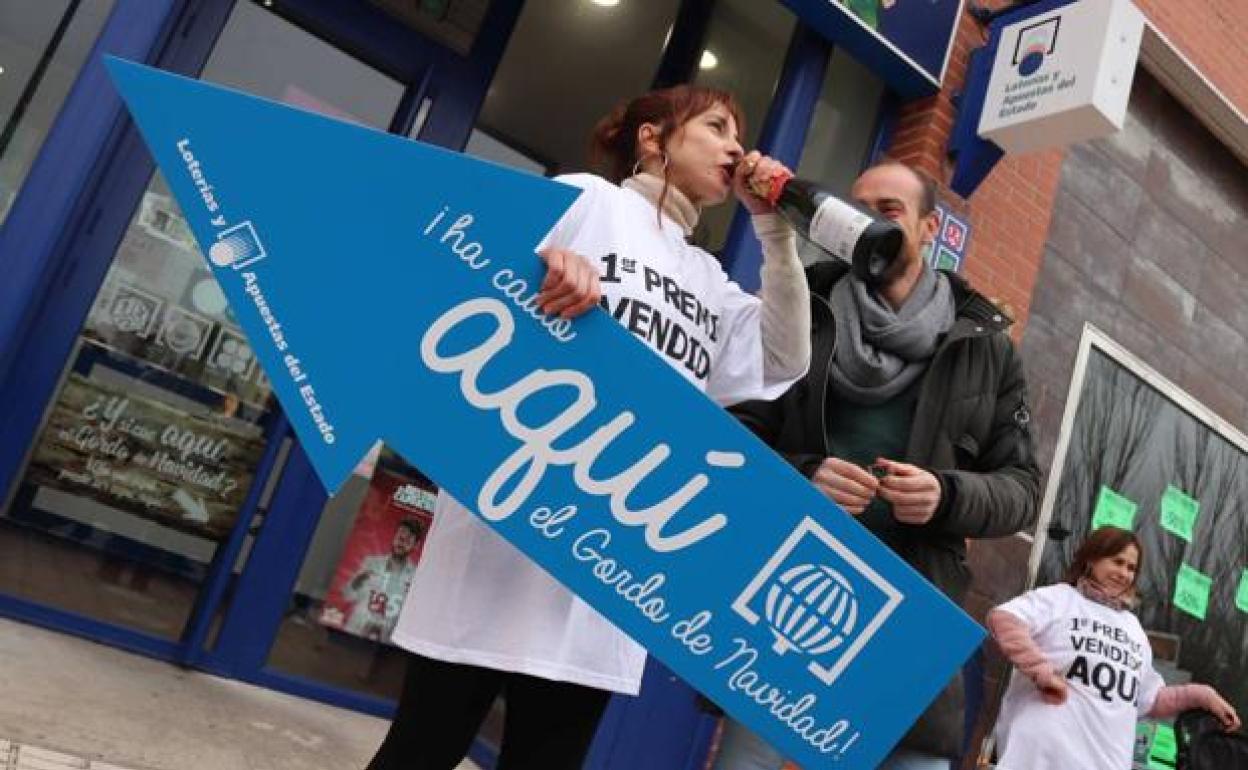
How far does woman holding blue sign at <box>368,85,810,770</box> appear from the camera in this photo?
1.26m

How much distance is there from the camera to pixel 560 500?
1146 millimetres

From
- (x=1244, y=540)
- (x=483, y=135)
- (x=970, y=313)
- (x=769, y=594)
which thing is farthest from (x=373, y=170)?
(x=1244, y=540)

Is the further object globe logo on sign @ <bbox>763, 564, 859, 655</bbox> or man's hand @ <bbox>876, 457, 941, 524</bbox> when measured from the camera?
man's hand @ <bbox>876, 457, 941, 524</bbox>

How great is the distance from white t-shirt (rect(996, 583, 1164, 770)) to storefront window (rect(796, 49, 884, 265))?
6.04 feet

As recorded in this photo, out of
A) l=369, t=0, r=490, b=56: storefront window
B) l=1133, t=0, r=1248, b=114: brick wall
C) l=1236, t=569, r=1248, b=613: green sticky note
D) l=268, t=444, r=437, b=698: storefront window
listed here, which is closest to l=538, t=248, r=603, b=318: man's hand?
l=268, t=444, r=437, b=698: storefront window

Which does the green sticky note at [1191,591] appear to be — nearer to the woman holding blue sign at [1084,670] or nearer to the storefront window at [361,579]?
the woman holding blue sign at [1084,670]

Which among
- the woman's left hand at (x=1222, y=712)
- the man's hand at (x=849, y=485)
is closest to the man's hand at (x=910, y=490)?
the man's hand at (x=849, y=485)

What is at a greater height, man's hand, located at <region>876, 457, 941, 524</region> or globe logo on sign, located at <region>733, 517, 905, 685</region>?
man's hand, located at <region>876, 457, 941, 524</region>

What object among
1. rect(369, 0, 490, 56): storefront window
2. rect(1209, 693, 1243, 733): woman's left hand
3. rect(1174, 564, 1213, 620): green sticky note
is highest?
rect(369, 0, 490, 56): storefront window

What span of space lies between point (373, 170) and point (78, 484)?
2.63 metres

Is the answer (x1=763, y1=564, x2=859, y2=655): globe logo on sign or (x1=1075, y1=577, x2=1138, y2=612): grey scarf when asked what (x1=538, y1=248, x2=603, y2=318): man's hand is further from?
(x1=1075, y1=577, x2=1138, y2=612): grey scarf

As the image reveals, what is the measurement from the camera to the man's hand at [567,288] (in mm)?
1148

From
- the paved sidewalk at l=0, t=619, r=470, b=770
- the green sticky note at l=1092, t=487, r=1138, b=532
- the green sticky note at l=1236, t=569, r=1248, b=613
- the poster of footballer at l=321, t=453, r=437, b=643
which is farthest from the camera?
the green sticky note at l=1236, t=569, r=1248, b=613

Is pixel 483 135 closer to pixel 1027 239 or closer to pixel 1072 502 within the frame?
pixel 1027 239
